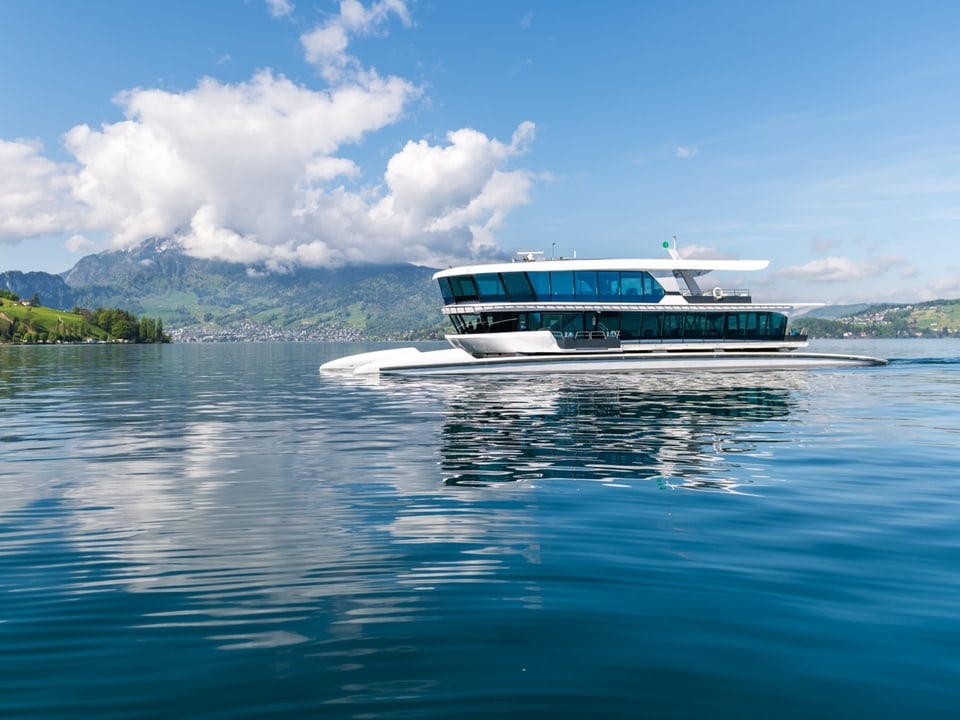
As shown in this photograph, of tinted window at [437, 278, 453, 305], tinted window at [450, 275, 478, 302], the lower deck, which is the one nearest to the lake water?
the lower deck

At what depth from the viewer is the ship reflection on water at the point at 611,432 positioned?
16.8 meters

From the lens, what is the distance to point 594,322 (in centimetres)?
5650

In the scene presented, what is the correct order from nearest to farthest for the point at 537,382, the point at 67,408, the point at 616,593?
the point at 616,593, the point at 67,408, the point at 537,382

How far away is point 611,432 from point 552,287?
32.6 meters

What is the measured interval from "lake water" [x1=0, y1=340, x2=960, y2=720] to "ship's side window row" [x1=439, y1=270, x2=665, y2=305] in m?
33.8

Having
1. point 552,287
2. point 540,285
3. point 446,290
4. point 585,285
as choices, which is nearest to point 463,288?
point 446,290

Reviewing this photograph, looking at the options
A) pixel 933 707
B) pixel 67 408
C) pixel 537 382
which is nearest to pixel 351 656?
pixel 933 707

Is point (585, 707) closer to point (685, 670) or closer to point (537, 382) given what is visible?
point (685, 670)

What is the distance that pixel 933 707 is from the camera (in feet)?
19.6

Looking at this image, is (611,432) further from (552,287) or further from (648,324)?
(648,324)

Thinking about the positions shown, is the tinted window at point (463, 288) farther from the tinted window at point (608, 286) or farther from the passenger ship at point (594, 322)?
the tinted window at point (608, 286)

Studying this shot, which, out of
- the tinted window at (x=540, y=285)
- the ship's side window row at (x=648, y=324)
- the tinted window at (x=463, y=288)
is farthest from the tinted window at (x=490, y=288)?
the tinted window at (x=540, y=285)

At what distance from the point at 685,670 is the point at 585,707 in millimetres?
1241

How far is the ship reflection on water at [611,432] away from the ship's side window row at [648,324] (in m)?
11.8
